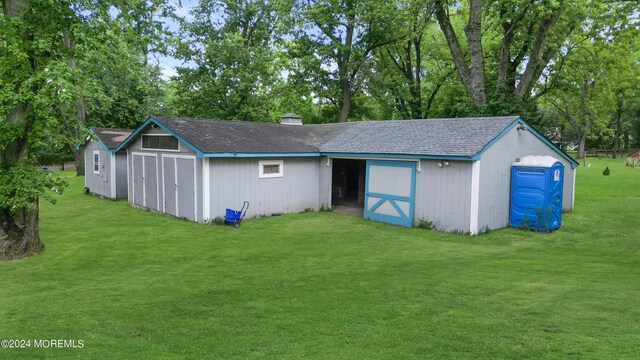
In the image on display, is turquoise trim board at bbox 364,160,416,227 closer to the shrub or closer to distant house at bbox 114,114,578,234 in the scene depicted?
distant house at bbox 114,114,578,234

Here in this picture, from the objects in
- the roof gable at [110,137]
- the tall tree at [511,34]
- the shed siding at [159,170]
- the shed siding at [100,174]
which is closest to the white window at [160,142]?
the shed siding at [159,170]

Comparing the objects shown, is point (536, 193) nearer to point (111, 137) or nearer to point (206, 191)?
point (206, 191)

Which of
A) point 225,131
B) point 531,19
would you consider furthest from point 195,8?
point 531,19

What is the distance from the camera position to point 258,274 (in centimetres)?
745

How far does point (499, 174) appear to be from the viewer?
39.8ft

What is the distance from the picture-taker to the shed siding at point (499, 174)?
11641mm

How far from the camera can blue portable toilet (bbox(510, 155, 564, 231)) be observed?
11.8 metres

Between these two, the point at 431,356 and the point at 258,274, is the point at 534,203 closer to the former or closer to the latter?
the point at 258,274

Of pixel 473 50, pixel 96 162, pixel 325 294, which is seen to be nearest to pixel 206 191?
pixel 325 294

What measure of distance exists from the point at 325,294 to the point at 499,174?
8.09m

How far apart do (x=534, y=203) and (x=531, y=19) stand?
10.9m

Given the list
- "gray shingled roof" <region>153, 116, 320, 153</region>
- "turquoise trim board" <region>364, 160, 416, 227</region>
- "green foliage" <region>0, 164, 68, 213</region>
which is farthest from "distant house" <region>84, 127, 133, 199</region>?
"turquoise trim board" <region>364, 160, 416, 227</region>

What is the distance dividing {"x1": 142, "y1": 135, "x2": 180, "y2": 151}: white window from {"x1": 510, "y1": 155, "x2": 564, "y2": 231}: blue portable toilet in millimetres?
10799

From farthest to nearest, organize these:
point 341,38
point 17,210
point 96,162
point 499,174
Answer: point 341,38 → point 96,162 → point 499,174 → point 17,210
